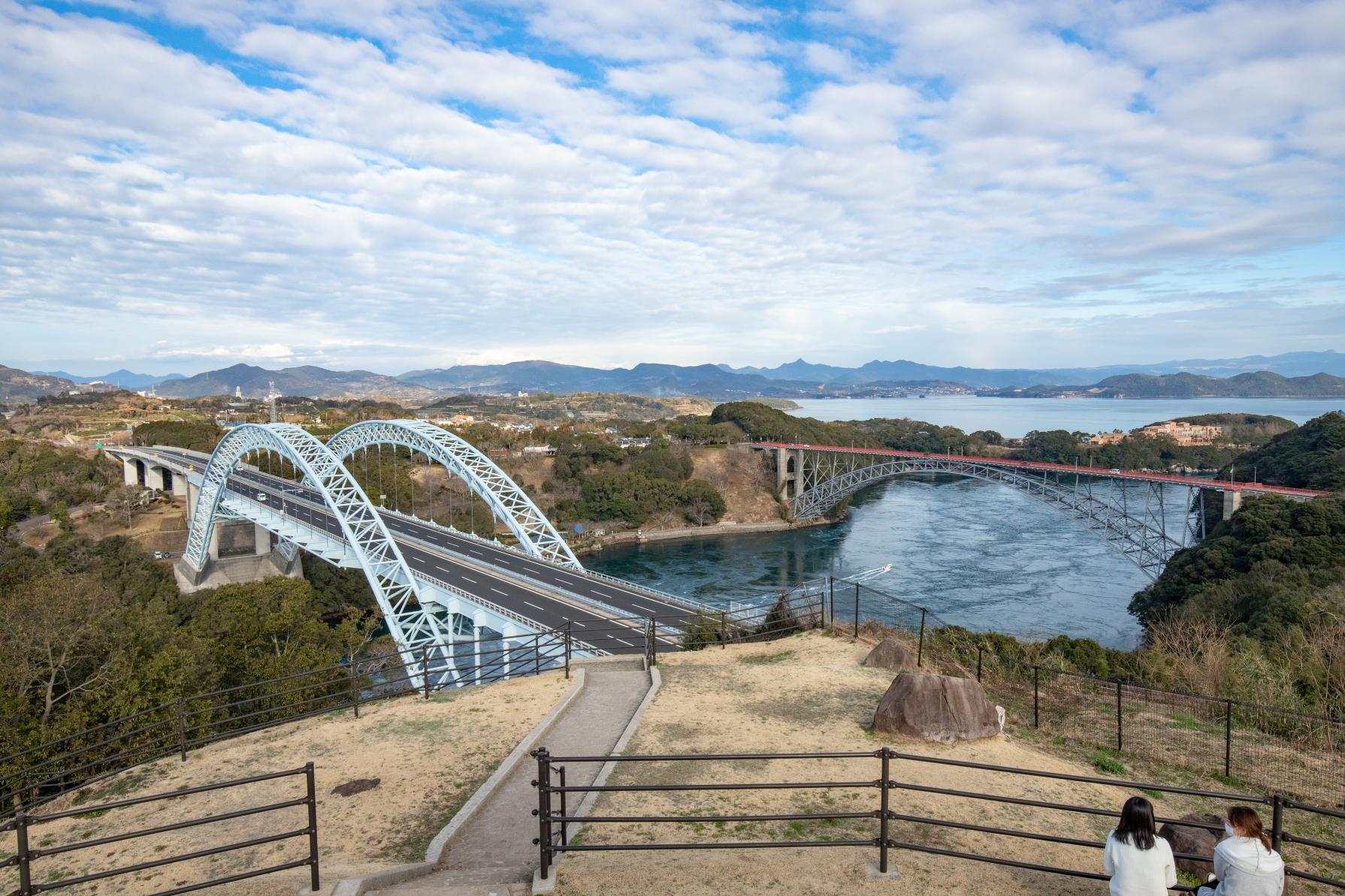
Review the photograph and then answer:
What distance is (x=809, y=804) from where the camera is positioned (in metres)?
7.13

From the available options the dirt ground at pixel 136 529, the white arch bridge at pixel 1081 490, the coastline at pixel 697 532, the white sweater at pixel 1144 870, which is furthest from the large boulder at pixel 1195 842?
the dirt ground at pixel 136 529

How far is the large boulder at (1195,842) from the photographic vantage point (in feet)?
18.3

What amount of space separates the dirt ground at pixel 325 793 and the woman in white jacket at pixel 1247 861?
5.83 m

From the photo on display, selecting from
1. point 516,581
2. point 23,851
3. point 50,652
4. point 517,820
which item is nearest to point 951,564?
point 516,581

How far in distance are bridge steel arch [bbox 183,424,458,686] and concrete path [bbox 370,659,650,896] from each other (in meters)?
12.7

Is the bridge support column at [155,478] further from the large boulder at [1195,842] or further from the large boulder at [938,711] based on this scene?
the large boulder at [1195,842]

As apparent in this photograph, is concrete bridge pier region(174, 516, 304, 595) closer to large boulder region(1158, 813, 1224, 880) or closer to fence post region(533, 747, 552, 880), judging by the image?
fence post region(533, 747, 552, 880)

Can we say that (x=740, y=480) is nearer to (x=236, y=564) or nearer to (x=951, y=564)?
(x=951, y=564)

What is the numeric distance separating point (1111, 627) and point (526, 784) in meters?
38.5

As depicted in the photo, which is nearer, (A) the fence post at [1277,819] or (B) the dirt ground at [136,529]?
(A) the fence post at [1277,819]

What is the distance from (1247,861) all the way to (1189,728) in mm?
6278

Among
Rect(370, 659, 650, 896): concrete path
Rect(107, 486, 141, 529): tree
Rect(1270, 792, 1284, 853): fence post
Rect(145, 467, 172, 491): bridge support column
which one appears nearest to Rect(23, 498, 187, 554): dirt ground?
Rect(107, 486, 141, 529): tree

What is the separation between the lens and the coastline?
221ft

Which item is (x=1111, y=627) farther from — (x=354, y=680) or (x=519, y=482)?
(x=519, y=482)
